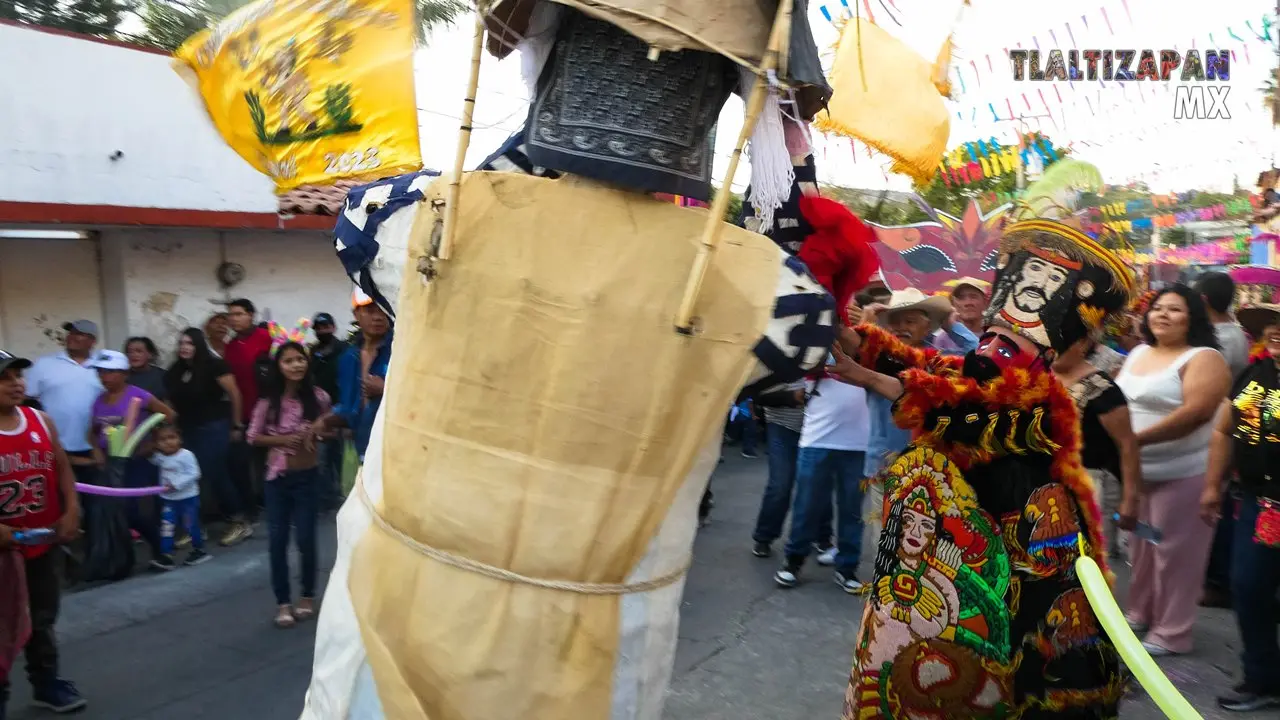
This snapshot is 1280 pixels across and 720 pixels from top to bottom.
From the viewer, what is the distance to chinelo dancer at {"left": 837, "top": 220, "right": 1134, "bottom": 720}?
8.82 ft

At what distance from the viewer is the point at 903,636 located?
2764 mm

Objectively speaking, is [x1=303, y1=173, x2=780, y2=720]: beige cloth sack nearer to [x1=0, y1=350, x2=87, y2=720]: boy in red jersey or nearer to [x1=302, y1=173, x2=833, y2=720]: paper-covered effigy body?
[x1=302, y1=173, x2=833, y2=720]: paper-covered effigy body

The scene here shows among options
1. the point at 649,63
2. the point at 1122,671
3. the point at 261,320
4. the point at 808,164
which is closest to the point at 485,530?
the point at 649,63

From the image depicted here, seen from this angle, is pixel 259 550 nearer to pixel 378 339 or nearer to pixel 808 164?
pixel 378 339

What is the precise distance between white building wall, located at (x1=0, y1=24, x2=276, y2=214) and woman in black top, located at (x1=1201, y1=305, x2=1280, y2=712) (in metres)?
6.25

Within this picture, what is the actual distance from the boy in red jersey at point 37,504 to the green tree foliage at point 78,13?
36.3ft

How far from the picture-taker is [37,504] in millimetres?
3895

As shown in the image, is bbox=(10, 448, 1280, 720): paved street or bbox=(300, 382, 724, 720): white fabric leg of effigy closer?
bbox=(300, 382, 724, 720): white fabric leg of effigy

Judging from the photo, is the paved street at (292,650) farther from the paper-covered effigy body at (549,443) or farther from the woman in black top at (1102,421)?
the paper-covered effigy body at (549,443)

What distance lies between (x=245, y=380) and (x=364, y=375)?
288 cm

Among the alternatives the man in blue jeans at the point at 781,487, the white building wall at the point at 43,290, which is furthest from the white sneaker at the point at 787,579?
→ the white building wall at the point at 43,290

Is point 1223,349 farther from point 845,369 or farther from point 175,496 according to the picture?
point 175,496

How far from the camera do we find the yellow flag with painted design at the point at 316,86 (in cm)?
219

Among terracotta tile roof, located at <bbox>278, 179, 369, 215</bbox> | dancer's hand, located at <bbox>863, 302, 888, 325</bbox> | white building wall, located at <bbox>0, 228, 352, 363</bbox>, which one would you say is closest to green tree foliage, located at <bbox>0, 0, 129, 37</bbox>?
white building wall, located at <bbox>0, 228, 352, 363</bbox>
